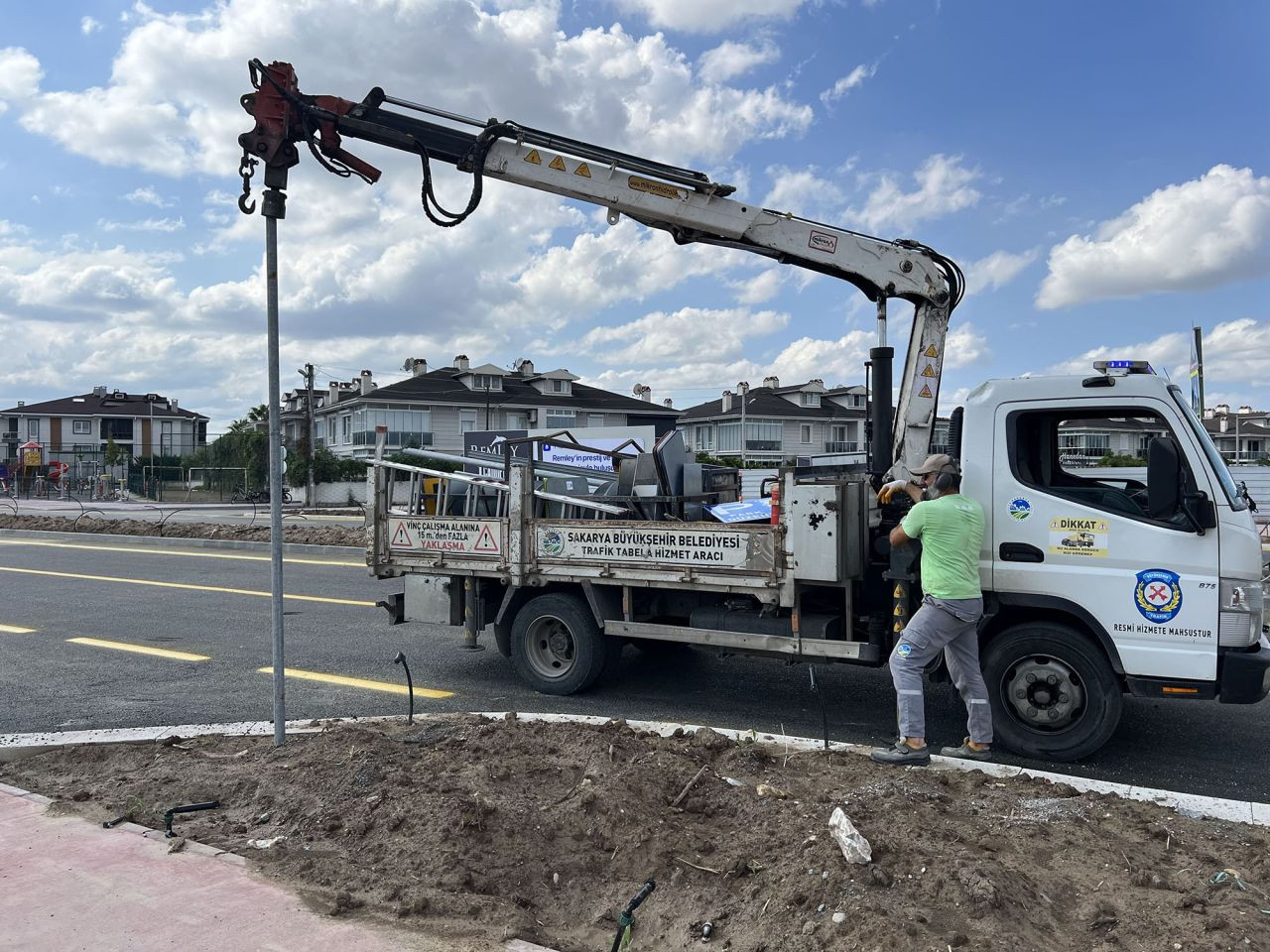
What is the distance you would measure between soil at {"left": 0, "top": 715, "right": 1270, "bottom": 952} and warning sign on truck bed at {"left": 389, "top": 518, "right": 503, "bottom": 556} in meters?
2.40

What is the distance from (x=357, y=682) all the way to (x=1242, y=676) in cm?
654

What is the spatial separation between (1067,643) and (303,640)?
301 inches

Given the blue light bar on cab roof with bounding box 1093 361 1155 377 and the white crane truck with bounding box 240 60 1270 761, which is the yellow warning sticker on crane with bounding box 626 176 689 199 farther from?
the blue light bar on cab roof with bounding box 1093 361 1155 377

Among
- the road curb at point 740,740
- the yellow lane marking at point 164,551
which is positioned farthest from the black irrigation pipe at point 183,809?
the yellow lane marking at point 164,551

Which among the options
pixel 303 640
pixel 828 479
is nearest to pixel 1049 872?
pixel 828 479

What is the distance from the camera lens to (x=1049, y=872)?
3727mm

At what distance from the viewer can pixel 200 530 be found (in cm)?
2506

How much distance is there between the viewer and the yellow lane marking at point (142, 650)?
937cm

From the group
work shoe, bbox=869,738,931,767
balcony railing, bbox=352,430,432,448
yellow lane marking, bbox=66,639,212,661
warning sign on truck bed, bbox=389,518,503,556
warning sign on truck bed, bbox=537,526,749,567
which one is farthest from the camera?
balcony railing, bbox=352,430,432,448

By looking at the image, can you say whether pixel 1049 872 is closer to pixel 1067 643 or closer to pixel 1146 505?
pixel 1067 643

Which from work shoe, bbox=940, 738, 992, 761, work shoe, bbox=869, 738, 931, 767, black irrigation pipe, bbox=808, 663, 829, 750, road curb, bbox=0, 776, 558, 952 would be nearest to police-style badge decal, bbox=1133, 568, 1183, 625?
work shoe, bbox=940, 738, 992, 761

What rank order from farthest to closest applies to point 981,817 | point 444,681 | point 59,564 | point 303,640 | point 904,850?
point 59,564 → point 303,640 → point 444,681 → point 981,817 → point 904,850

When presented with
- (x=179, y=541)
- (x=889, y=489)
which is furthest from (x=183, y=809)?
(x=179, y=541)

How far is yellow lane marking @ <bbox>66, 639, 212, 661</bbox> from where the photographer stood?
9.37 m
